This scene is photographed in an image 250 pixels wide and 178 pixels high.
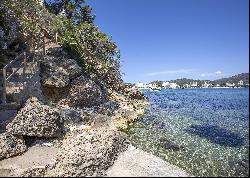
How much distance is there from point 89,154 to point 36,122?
3607 mm

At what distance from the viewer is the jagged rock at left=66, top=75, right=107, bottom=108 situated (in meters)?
23.1

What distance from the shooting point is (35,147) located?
13.2 metres

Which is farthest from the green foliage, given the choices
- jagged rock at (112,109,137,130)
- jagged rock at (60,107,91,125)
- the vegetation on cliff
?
jagged rock at (60,107,91,125)

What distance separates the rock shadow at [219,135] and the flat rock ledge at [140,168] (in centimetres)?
663

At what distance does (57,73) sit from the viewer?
2256 centimetres

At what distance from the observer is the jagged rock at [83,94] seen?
2311cm

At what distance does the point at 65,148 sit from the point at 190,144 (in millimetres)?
7565

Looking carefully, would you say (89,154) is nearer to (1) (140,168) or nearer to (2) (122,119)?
(1) (140,168)

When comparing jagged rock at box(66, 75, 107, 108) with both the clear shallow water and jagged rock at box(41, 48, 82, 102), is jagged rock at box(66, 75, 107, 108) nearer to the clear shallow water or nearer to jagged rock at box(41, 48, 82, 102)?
jagged rock at box(41, 48, 82, 102)

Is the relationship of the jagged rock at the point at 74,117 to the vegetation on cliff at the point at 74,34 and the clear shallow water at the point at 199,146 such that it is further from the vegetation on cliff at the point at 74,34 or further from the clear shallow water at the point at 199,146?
the vegetation on cliff at the point at 74,34

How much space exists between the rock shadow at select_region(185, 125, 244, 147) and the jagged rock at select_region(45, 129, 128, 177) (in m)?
7.31

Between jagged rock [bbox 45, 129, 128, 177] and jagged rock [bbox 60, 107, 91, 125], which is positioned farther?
jagged rock [bbox 60, 107, 91, 125]

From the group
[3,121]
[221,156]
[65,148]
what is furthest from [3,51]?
[221,156]

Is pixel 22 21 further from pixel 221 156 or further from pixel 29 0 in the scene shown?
pixel 221 156
